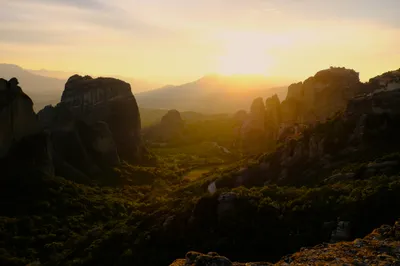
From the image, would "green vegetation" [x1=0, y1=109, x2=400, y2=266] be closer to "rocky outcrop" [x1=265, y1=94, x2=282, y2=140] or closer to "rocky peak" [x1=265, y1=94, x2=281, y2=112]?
"rocky outcrop" [x1=265, y1=94, x2=282, y2=140]

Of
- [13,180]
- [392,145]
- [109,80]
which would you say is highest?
[109,80]

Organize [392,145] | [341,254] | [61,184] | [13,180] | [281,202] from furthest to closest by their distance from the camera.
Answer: [61,184]
[13,180]
[392,145]
[281,202]
[341,254]

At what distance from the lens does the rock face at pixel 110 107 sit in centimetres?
10662

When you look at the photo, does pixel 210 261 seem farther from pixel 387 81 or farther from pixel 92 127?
pixel 92 127

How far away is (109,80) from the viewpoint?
112m

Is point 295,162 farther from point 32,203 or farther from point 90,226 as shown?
point 32,203

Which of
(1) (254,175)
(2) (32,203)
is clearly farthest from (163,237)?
(2) (32,203)

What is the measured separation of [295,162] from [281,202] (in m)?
19.4

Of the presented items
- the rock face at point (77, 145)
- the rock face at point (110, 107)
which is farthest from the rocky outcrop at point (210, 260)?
the rock face at point (110, 107)

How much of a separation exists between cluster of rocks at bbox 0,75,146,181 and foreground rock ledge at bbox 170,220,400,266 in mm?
58054

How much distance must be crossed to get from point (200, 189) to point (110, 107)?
6076 cm

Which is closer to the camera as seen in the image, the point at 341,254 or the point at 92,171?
the point at 341,254

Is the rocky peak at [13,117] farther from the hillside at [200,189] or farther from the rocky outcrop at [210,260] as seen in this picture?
the rocky outcrop at [210,260]

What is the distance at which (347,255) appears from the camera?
18.0m
